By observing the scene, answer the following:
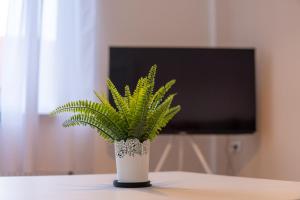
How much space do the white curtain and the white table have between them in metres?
1.64

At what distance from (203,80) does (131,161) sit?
1962 mm

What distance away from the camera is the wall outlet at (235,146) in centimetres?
352

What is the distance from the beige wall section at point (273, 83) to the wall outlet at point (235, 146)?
39 millimetres

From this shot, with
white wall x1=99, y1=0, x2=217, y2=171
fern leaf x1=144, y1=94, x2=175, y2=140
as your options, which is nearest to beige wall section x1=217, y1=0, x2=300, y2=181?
white wall x1=99, y1=0, x2=217, y2=171

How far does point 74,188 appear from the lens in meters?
1.34

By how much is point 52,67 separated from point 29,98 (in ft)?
1.02

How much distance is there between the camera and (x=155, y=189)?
4.33ft

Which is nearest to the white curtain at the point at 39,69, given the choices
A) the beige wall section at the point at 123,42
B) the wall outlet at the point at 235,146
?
the beige wall section at the point at 123,42

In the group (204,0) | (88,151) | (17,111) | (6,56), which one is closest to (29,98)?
(17,111)

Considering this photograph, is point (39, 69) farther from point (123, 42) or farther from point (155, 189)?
point (155, 189)

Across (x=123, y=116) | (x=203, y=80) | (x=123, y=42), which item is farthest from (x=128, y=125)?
(x=123, y=42)

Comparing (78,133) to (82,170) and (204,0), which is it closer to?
(82,170)

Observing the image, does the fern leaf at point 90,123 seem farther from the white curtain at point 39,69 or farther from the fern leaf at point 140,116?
the white curtain at point 39,69

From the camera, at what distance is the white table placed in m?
1.17
